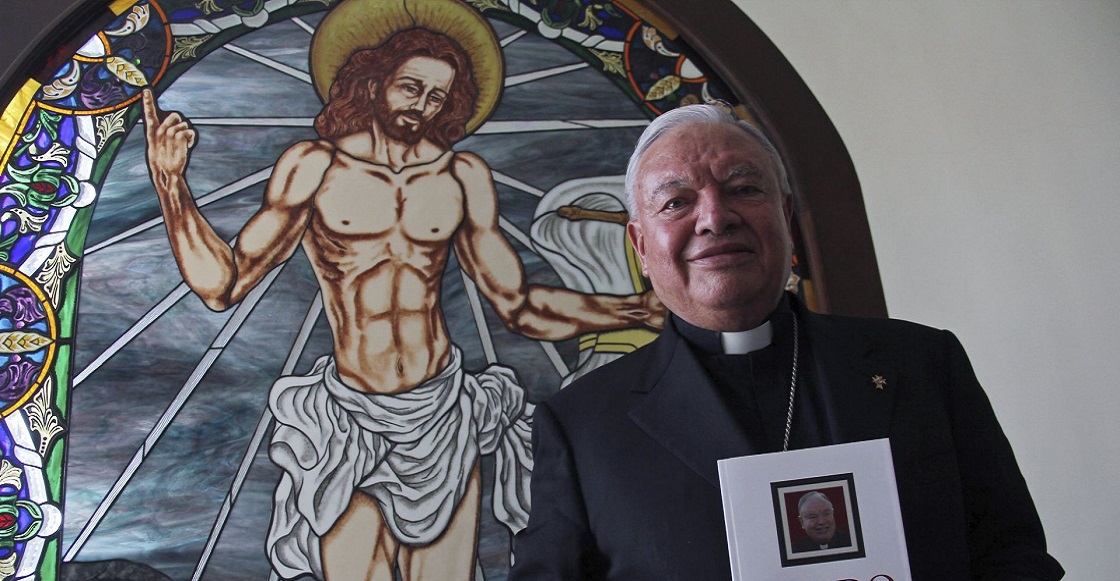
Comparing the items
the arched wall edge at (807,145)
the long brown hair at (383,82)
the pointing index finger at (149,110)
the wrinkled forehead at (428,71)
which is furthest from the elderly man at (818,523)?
the pointing index finger at (149,110)

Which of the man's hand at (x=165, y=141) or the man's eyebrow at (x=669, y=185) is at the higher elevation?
the man's hand at (x=165, y=141)

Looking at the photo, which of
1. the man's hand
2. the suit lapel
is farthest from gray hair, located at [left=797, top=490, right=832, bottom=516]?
the man's hand

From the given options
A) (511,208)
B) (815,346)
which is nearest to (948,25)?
(511,208)

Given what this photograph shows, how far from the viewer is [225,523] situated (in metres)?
2.04

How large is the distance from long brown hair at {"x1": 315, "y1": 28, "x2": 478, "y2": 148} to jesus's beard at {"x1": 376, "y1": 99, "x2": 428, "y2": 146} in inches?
0.8

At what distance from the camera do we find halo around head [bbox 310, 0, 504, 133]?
2.41m

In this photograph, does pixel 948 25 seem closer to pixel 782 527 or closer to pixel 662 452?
pixel 662 452

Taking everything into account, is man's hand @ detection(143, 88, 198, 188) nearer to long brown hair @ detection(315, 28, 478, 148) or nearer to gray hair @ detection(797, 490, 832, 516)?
long brown hair @ detection(315, 28, 478, 148)

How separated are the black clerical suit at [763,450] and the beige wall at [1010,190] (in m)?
1.14

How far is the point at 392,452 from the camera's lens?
216cm

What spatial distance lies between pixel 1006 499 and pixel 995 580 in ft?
0.42

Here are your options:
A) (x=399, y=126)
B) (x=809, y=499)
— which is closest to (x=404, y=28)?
(x=399, y=126)

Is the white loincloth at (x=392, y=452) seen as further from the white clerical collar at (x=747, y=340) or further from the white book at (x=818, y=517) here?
the white book at (x=818, y=517)

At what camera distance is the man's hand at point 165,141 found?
225cm
